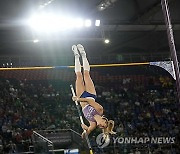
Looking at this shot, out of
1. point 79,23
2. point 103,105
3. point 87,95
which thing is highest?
point 79,23

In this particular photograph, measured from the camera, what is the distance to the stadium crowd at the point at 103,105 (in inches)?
565

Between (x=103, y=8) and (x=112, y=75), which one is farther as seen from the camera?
(x=112, y=75)

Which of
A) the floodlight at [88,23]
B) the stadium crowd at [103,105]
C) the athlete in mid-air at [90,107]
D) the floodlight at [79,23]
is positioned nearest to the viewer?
the athlete in mid-air at [90,107]

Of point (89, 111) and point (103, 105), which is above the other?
point (103, 105)

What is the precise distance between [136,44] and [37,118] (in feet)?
22.9

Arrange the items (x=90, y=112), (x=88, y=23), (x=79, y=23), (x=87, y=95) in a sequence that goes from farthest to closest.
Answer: (x=88, y=23), (x=79, y=23), (x=87, y=95), (x=90, y=112)

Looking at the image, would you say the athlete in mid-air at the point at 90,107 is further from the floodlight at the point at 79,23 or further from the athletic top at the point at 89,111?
the floodlight at the point at 79,23

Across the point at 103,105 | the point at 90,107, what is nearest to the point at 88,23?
the point at 103,105

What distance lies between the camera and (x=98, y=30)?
16219mm

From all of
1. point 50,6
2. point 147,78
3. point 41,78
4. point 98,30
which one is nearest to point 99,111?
point 50,6

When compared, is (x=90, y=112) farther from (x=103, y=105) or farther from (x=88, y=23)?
(x=103, y=105)

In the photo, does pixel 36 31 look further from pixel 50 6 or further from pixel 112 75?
pixel 112 75

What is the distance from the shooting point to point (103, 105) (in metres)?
16.7

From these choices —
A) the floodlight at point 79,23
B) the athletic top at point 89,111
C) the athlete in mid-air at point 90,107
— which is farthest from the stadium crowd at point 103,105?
the athletic top at point 89,111
